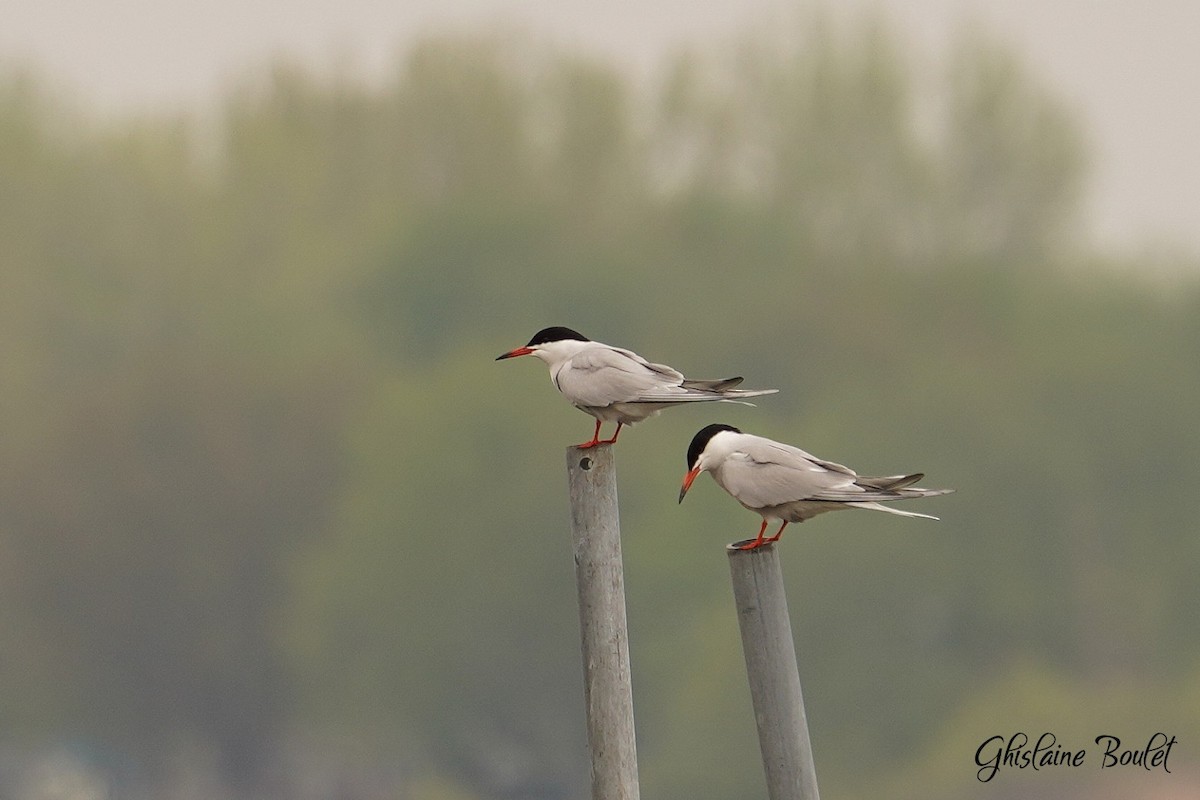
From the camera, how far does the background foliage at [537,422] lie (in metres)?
34.8

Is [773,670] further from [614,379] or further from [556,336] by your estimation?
[556,336]

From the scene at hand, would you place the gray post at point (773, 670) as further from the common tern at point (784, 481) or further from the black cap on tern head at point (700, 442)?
the black cap on tern head at point (700, 442)

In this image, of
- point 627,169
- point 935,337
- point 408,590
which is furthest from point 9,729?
point 935,337

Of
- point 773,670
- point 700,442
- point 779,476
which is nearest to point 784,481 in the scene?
point 779,476

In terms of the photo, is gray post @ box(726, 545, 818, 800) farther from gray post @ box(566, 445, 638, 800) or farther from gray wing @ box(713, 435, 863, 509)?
gray post @ box(566, 445, 638, 800)

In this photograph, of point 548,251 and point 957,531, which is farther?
point 548,251

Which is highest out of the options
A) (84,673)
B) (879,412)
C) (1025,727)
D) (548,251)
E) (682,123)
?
(682,123)

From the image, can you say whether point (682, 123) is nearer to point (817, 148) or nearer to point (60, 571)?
point (817, 148)

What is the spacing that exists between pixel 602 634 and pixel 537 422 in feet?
93.9

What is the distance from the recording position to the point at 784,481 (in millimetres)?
6109

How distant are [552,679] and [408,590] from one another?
3.61 metres

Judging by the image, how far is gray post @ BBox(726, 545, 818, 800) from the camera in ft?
19.9

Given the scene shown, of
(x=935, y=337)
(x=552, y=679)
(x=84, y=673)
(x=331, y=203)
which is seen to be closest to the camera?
(x=552, y=679)

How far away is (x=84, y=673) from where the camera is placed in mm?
37062
